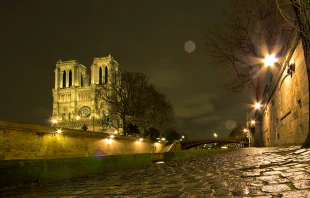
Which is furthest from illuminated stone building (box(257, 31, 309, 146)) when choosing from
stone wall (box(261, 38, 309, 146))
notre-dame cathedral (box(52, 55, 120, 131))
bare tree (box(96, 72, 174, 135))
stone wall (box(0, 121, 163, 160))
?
notre-dame cathedral (box(52, 55, 120, 131))

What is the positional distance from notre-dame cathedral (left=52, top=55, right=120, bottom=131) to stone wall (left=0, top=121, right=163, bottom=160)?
70.6 meters

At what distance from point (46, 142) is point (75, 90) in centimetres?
9215

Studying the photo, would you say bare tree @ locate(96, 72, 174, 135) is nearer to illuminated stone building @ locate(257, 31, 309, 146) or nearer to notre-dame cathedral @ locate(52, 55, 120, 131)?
illuminated stone building @ locate(257, 31, 309, 146)

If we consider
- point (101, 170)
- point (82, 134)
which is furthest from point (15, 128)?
point (101, 170)

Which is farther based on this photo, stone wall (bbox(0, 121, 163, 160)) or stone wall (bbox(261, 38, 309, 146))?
stone wall (bbox(0, 121, 163, 160))

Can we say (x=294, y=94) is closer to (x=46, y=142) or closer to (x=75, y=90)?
(x=46, y=142)

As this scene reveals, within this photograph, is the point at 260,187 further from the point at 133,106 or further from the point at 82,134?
the point at 133,106

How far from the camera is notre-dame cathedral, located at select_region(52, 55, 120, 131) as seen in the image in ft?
356

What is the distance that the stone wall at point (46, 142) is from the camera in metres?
21.1

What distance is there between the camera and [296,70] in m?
12.3

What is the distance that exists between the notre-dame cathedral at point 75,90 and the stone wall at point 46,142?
7057cm

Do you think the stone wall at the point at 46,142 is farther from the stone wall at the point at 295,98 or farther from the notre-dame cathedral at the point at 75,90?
the notre-dame cathedral at the point at 75,90

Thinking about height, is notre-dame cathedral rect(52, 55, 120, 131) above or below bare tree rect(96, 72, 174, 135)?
above

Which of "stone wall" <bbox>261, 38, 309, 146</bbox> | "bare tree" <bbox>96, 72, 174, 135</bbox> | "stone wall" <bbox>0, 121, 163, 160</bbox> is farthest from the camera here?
"bare tree" <bbox>96, 72, 174, 135</bbox>
